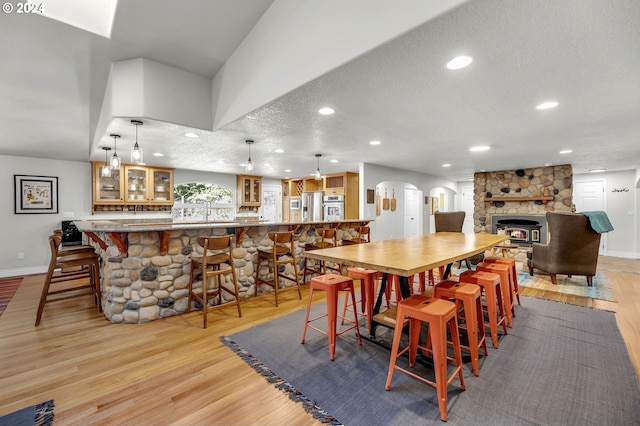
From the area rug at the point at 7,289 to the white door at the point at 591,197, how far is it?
38.6 feet

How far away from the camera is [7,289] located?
4.17 m

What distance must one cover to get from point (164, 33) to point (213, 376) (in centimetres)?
278

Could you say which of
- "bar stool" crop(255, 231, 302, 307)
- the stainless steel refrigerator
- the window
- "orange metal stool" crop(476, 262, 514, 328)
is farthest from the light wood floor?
the stainless steel refrigerator

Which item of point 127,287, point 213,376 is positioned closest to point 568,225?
point 213,376

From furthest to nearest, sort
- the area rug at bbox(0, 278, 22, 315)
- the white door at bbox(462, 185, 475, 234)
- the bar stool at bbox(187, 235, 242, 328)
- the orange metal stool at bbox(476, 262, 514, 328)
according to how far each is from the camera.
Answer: the white door at bbox(462, 185, 475, 234), the area rug at bbox(0, 278, 22, 315), the bar stool at bbox(187, 235, 242, 328), the orange metal stool at bbox(476, 262, 514, 328)

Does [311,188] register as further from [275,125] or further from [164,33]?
[164,33]

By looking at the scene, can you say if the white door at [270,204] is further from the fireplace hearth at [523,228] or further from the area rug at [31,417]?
the area rug at [31,417]

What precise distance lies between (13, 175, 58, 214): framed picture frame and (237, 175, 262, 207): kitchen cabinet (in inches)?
147

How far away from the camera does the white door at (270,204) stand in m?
8.52

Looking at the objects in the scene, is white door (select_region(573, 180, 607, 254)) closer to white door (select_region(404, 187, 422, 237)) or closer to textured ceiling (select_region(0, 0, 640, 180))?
textured ceiling (select_region(0, 0, 640, 180))

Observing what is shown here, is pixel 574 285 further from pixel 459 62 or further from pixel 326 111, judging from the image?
pixel 326 111

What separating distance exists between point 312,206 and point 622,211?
7897 millimetres

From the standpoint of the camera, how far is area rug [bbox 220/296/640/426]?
5.09 feet

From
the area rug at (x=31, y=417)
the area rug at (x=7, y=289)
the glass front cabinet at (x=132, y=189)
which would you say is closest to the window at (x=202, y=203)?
the glass front cabinet at (x=132, y=189)
